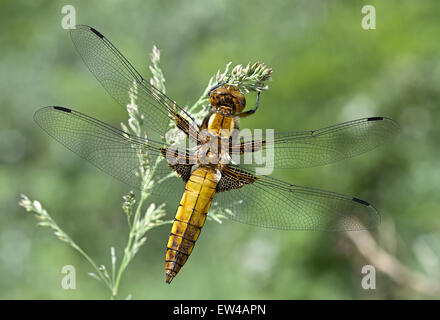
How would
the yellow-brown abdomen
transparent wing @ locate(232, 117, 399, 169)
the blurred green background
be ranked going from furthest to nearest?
the blurred green background → transparent wing @ locate(232, 117, 399, 169) → the yellow-brown abdomen

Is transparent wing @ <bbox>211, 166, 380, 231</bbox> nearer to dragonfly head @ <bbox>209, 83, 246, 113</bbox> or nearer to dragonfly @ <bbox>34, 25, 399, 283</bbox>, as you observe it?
dragonfly @ <bbox>34, 25, 399, 283</bbox>

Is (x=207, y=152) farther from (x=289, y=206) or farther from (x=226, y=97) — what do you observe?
(x=289, y=206)

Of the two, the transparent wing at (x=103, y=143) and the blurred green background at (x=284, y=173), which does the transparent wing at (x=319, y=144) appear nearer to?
the transparent wing at (x=103, y=143)

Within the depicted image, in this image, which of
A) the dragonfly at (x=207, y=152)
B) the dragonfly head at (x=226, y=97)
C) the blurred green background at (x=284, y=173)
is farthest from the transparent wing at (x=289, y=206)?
the blurred green background at (x=284, y=173)

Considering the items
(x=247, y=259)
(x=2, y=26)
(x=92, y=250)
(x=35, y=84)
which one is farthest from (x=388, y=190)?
(x=2, y=26)

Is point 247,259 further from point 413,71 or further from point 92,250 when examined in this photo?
point 413,71

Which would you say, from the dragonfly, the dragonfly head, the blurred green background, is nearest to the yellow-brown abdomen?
the dragonfly
